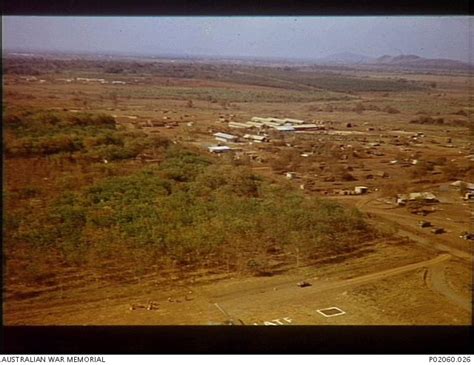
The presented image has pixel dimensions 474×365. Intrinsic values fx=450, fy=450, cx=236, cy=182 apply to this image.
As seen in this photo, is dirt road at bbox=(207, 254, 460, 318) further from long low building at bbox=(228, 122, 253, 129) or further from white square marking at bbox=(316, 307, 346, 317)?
long low building at bbox=(228, 122, 253, 129)

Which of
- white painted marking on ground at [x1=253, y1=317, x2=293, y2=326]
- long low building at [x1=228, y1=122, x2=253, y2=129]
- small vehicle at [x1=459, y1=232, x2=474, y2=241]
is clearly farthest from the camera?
long low building at [x1=228, y1=122, x2=253, y2=129]

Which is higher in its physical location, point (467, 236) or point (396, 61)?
point (396, 61)

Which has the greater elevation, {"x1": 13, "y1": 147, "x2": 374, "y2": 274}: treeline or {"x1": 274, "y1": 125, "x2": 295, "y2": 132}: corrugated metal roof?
{"x1": 274, "y1": 125, "x2": 295, "y2": 132}: corrugated metal roof

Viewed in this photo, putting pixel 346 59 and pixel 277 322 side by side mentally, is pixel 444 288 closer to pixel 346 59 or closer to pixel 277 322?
pixel 277 322

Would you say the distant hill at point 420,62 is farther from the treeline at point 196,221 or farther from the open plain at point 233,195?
the treeline at point 196,221

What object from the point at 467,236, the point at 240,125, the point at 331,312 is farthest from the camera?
the point at 240,125

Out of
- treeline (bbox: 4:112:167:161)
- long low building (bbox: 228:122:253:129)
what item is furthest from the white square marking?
treeline (bbox: 4:112:167:161)

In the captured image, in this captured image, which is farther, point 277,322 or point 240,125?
point 240,125

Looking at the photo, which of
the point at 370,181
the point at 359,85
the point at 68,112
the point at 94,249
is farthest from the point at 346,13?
the point at 94,249

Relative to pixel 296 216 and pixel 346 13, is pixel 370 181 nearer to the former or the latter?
pixel 296 216

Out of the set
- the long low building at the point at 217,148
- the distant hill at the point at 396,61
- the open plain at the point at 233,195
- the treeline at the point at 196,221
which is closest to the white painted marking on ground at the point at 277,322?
the open plain at the point at 233,195

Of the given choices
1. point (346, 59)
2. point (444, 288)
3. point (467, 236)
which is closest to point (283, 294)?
point (444, 288)
